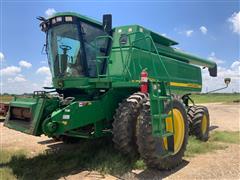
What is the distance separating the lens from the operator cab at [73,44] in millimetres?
6887

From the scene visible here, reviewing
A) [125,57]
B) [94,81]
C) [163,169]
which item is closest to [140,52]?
[125,57]

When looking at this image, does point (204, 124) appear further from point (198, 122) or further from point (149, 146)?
point (149, 146)

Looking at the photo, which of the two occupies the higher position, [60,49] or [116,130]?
[60,49]

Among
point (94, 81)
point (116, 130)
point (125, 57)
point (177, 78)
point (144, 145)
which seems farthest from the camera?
point (177, 78)

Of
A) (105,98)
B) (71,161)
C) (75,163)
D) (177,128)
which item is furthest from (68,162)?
(177,128)

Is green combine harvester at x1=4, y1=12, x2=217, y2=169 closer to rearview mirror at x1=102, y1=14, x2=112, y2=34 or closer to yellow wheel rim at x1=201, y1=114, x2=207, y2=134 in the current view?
rearview mirror at x1=102, y1=14, x2=112, y2=34

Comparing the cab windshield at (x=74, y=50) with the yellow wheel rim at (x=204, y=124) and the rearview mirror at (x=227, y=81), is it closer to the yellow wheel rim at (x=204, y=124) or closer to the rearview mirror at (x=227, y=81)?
the yellow wheel rim at (x=204, y=124)

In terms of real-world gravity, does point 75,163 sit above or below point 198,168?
Answer: above

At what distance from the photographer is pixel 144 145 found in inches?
219

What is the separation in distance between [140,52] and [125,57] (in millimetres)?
514

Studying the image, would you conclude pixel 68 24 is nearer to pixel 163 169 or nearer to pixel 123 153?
pixel 123 153

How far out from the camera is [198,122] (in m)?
9.28

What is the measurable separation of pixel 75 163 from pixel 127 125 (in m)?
1.41

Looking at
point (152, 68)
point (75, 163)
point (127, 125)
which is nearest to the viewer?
point (127, 125)
